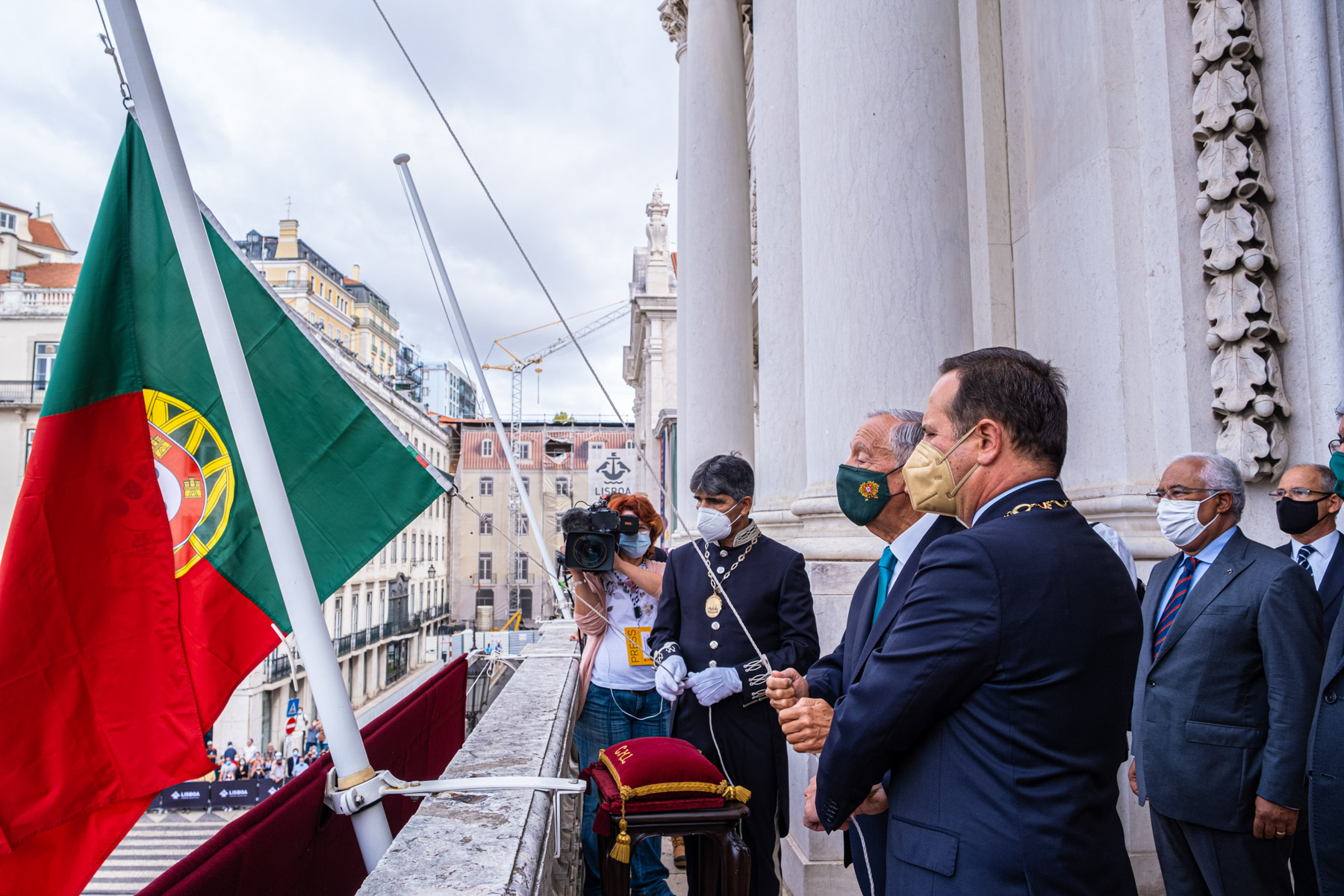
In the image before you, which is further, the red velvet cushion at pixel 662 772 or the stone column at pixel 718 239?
the stone column at pixel 718 239

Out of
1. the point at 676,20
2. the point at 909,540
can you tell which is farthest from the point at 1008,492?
the point at 676,20

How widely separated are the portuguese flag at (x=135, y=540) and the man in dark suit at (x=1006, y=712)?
1.82 meters

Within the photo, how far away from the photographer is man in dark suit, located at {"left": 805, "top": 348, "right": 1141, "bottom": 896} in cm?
171

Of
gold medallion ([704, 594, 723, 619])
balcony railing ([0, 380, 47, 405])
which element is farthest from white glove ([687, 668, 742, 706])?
balcony railing ([0, 380, 47, 405])

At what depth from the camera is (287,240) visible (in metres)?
76.9

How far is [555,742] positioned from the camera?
11.1 ft

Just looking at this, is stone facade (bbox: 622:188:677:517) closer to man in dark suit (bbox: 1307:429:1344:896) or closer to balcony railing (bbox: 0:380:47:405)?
man in dark suit (bbox: 1307:429:1344:896)

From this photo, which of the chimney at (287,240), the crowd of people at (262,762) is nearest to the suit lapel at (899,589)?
the crowd of people at (262,762)

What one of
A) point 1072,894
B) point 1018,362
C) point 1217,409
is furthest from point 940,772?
point 1217,409

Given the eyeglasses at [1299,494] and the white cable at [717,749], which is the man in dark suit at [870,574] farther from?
the eyeglasses at [1299,494]

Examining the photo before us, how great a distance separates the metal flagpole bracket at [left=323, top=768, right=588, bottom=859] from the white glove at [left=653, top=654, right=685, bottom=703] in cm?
119

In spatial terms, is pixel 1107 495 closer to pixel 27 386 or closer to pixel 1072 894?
pixel 1072 894

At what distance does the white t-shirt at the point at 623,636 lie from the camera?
15.2ft

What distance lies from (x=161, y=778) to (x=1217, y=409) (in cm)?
441
